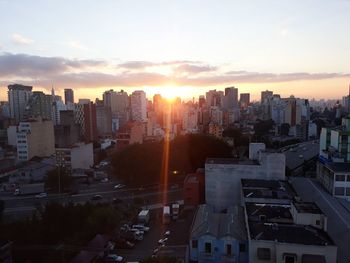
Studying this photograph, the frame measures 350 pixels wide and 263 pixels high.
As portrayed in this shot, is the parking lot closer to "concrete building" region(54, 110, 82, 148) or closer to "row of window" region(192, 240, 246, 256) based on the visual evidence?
"row of window" region(192, 240, 246, 256)

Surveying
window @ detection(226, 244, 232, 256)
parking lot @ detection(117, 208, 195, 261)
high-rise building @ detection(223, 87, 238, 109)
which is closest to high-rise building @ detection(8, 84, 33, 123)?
parking lot @ detection(117, 208, 195, 261)

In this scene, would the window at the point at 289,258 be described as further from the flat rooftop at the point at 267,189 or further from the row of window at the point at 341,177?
the row of window at the point at 341,177

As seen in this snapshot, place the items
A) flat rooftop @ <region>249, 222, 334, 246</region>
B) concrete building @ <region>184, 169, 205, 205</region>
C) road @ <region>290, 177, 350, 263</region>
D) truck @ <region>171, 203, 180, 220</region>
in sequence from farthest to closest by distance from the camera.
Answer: concrete building @ <region>184, 169, 205, 205</region>, truck @ <region>171, 203, 180, 220</region>, road @ <region>290, 177, 350, 263</region>, flat rooftop @ <region>249, 222, 334, 246</region>

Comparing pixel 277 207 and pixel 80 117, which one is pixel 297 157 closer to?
pixel 277 207

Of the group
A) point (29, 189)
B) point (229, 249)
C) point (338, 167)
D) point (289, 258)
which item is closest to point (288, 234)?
point (289, 258)

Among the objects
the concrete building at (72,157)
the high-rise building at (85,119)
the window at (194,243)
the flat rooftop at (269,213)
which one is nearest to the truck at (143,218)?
the window at (194,243)
